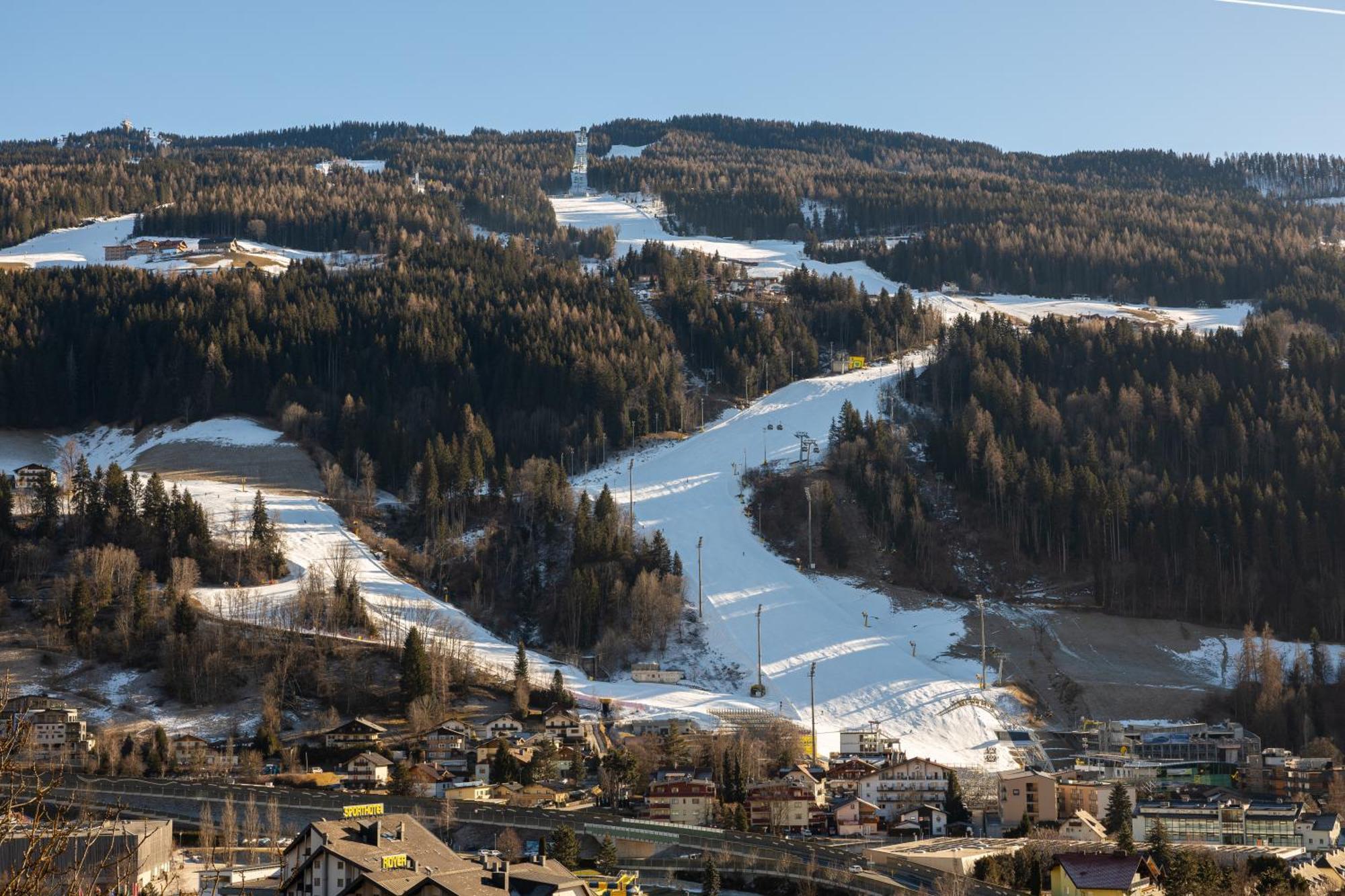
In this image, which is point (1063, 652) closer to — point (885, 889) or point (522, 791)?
point (522, 791)

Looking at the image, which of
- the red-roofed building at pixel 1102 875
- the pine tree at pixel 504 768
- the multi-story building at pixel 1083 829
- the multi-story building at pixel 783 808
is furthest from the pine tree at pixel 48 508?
the red-roofed building at pixel 1102 875

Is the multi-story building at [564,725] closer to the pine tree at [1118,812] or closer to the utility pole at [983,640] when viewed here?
the utility pole at [983,640]

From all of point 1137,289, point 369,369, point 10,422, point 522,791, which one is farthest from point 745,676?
point 1137,289

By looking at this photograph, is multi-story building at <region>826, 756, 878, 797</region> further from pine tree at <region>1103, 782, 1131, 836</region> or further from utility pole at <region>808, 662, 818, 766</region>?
pine tree at <region>1103, 782, 1131, 836</region>

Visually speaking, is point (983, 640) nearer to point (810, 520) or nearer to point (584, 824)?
point (810, 520)

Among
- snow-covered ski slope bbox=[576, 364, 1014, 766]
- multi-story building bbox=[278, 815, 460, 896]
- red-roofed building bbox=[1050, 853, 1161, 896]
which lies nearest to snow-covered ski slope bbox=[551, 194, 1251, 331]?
snow-covered ski slope bbox=[576, 364, 1014, 766]

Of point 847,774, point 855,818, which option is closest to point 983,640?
point 847,774
